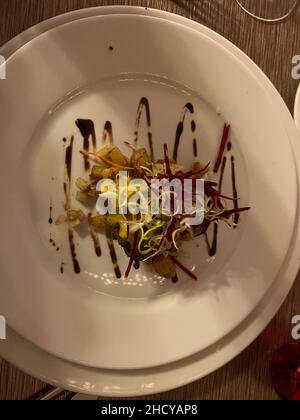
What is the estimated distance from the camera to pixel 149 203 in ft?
3.48

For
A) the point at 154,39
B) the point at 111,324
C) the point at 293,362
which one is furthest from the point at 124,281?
the point at 154,39

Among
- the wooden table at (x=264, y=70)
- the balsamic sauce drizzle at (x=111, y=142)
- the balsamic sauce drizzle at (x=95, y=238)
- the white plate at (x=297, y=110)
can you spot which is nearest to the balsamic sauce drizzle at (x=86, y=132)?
the balsamic sauce drizzle at (x=111, y=142)

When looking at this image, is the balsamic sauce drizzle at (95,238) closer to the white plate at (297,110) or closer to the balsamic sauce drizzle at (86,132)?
the balsamic sauce drizzle at (86,132)

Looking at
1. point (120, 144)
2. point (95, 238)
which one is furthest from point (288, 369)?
point (120, 144)

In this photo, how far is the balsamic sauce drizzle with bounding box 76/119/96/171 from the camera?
3.65 ft

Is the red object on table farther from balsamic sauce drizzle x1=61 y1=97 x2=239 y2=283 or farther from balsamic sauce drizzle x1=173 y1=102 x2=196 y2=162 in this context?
balsamic sauce drizzle x1=173 y1=102 x2=196 y2=162

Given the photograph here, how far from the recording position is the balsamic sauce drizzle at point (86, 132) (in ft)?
3.65

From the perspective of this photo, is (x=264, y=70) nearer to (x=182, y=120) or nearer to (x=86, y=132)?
(x=182, y=120)

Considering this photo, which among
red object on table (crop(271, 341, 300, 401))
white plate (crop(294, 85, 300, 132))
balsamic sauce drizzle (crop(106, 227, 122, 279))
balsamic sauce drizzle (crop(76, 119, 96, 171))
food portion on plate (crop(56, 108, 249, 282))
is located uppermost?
white plate (crop(294, 85, 300, 132))

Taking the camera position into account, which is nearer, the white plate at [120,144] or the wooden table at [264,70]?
the white plate at [120,144]

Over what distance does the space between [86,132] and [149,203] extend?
0.82 feet

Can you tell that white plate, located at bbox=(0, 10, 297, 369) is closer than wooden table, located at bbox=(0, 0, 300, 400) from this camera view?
Yes

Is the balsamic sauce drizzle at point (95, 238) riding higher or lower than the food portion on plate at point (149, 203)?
lower

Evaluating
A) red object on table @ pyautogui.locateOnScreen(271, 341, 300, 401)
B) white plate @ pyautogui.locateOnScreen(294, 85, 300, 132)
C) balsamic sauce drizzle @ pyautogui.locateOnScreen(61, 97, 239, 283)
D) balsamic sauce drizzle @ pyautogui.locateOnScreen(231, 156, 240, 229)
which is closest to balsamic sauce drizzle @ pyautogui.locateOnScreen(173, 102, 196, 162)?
balsamic sauce drizzle @ pyautogui.locateOnScreen(61, 97, 239, 283)
